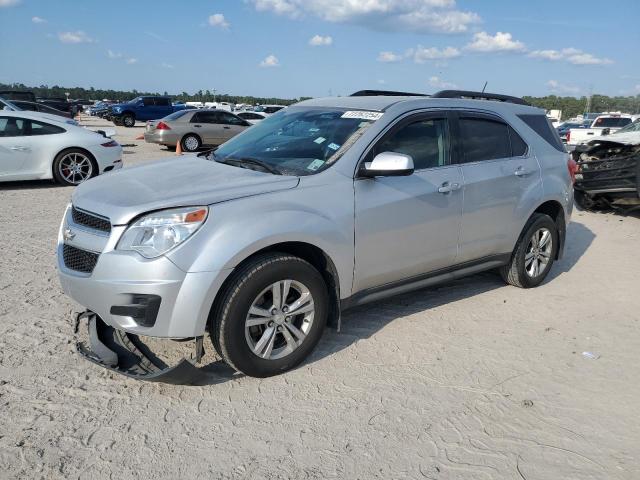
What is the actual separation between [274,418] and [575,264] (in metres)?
4.83

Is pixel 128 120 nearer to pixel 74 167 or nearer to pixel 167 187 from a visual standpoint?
pixel 74 167

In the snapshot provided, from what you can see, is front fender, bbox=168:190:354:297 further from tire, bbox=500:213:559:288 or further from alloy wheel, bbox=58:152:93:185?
alloy wheel, bbox=58:152:93:185

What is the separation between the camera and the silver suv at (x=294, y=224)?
10.4 feet

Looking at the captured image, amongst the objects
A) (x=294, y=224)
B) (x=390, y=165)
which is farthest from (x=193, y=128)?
(x=294, y=224)

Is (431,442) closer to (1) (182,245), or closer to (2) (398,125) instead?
(1) (182,245)

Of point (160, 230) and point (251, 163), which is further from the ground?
point (251, 163)

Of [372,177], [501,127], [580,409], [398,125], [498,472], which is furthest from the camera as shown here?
[501,127]

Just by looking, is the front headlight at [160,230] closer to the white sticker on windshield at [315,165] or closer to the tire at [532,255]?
the white sticker on windshield at [315,165]

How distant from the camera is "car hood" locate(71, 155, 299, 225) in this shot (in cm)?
325

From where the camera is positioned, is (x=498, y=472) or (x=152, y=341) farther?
(x=152, y=341)

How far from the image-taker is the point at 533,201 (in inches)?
204

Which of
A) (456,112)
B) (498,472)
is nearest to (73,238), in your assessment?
(498,472)

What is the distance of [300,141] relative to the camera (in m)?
4.23

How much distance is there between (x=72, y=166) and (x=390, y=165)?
28.1ft
